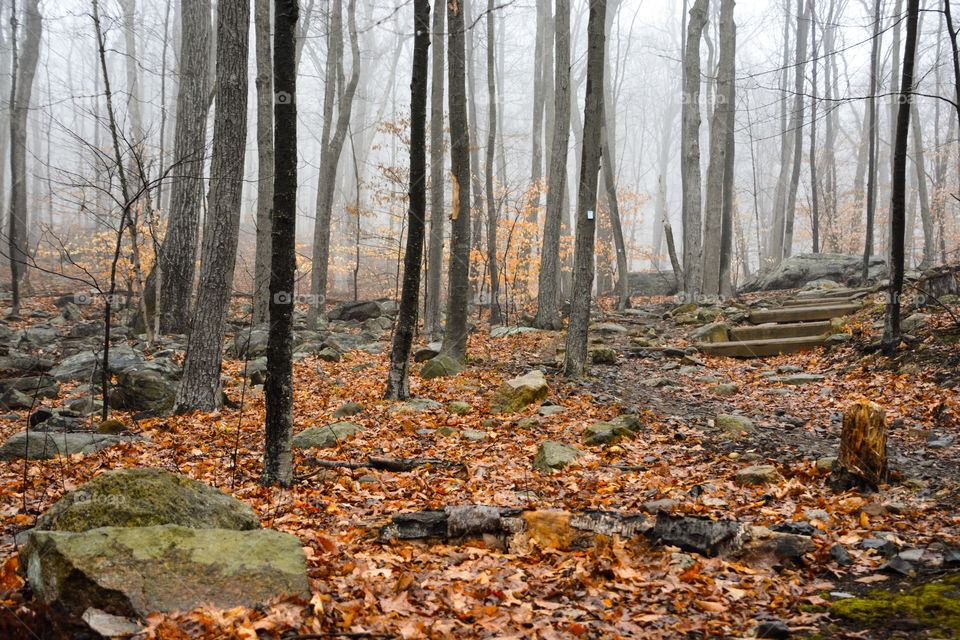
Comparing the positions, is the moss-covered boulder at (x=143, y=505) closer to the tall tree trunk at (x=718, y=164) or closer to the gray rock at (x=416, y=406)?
the gray rock at (x=416, y=406)

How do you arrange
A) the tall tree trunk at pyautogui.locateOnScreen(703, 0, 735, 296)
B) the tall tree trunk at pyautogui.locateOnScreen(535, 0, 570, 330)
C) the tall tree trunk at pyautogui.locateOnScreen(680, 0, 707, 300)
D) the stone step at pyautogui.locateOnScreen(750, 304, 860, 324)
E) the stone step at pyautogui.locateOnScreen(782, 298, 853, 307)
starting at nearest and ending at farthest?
the stone step at pyautogui.locateOnScreen(750, 304, 860, 324) < the stone step at pyautogui.locateOnScreen(782, 298, 853, 307) < the tall tree trunk at pyautogui.locateOnScreen(535, 0, 570, 330) < the tall tree trunk at pyautogui.locateOnScreen(680, 0, 707, 300) < the tall tree trunk at pyautogui.locateOnScreen(703, 0, 735, 296)

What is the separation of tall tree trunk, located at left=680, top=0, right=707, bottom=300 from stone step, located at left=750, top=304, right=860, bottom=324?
409cm

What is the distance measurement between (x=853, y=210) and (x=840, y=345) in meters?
24.2

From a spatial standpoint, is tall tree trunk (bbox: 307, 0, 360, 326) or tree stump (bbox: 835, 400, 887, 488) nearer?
tree stump (bbox: 835, 400, 887, 488)

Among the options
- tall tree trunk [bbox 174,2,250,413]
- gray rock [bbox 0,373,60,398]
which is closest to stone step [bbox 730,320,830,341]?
tall tree trunk [bbox 174,2,250,413]

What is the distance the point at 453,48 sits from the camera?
1012cm

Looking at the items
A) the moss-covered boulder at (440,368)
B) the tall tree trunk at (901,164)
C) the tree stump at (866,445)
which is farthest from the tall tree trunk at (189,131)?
the tall tree trunk at (901,164)

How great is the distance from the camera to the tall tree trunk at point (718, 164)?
1634 centimetres

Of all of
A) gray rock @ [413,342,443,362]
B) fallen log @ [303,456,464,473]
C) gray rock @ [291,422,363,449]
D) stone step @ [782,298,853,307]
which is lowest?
fallen log @ [303,456,464,473]

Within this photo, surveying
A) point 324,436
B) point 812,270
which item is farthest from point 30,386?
point 812,270

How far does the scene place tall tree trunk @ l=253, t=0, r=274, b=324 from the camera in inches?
492

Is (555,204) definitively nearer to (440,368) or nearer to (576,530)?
(440,368)

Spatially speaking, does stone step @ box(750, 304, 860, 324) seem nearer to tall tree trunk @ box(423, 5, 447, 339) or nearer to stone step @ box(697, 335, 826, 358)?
stone step @ box(697, 335, 826, 358)

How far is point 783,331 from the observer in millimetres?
11711
